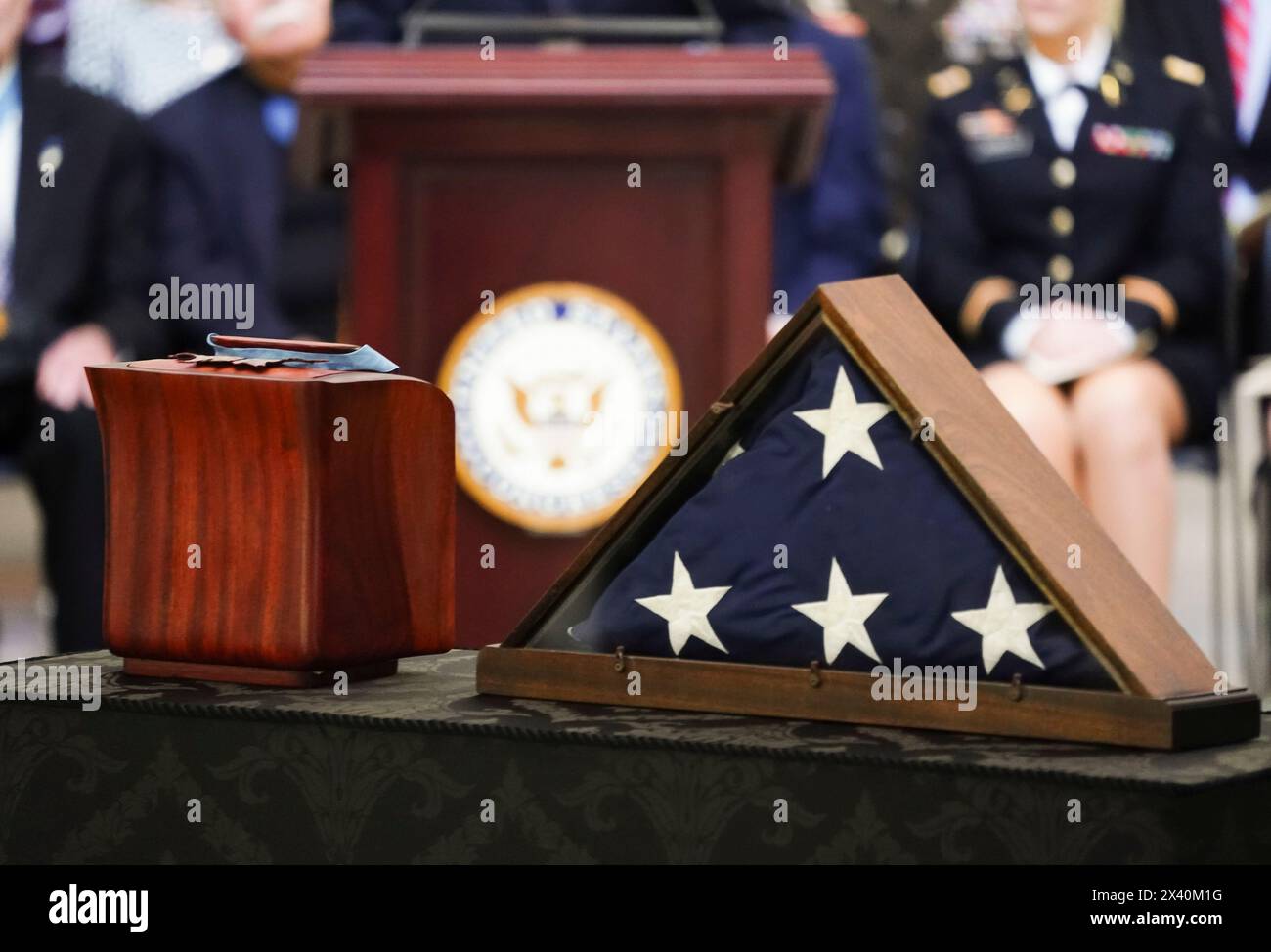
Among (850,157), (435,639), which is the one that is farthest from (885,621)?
(850,157)

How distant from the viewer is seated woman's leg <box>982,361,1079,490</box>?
14.5 ft

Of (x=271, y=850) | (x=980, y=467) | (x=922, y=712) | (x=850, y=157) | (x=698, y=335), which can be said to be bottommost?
(x=271, y=850)

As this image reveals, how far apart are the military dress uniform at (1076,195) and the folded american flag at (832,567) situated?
2485mm

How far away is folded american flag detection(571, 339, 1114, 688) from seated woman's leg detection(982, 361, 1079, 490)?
2166mm

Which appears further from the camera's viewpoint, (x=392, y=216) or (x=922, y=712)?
(x=392, y=216)

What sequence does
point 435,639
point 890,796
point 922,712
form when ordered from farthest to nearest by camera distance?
1. point 435,639
2. point 922,712
3. point 890,796

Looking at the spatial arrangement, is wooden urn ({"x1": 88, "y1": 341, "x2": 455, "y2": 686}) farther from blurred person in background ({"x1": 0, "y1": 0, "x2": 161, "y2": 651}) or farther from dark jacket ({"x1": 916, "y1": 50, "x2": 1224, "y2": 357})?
dark jacket ({"x1": 916, "y1": 50, "x2": 1224, "y2": 357})

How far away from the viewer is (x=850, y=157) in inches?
186

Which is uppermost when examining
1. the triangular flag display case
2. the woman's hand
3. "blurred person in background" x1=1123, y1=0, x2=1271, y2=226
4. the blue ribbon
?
"blurred person in background" x1=1123, y1=0, x2=1271, y2=226

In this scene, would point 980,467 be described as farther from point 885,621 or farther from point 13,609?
point 13,609

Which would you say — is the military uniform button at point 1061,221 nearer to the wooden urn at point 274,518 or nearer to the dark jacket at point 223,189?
the dark jacket at point 223,189

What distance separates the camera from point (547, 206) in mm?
3434

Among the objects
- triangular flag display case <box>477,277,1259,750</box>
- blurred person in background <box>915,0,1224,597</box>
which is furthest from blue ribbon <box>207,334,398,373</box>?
blurred person in background <box>915,0,1224,597</box>

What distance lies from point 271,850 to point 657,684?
45 cm
